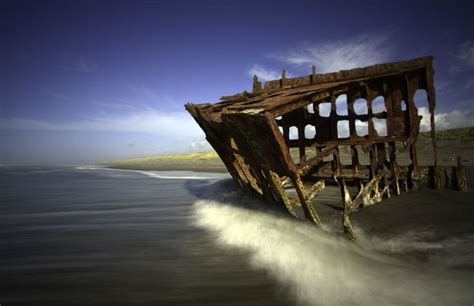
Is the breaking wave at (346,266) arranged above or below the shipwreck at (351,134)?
below

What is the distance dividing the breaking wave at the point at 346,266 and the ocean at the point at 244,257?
0.01 m

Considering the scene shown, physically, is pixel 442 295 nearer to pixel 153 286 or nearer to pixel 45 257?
pixel 153 286

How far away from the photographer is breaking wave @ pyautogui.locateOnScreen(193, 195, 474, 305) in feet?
9.90

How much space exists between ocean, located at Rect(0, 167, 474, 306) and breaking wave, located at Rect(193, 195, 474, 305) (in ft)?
0.05

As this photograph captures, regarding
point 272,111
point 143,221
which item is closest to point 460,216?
point 272,111

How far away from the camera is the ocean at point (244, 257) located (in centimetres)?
309

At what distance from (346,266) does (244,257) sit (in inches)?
58.5

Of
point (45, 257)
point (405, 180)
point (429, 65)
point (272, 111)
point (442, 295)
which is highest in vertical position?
point (429, 65)

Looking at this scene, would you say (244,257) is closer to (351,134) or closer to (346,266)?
(346,266)

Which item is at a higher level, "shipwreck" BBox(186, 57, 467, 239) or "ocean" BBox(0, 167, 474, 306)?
"shipwreck" BBox(186, 57, 467, 239)

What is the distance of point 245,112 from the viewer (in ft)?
13.3

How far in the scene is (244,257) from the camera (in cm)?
418

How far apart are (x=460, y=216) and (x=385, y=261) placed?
2.89 metres

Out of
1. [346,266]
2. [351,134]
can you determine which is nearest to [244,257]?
[346,266]
